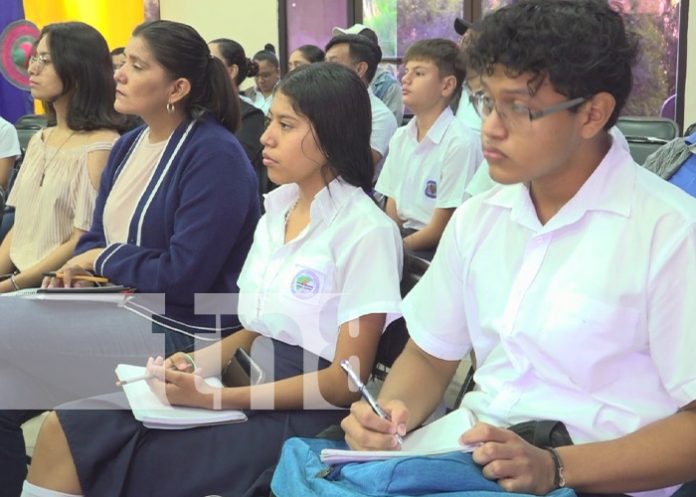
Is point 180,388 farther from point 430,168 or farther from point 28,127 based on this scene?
point 28,127

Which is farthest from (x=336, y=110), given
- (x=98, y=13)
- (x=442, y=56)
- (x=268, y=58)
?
(x=98, y=13)

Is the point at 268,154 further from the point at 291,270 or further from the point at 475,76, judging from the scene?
the point at 475,76

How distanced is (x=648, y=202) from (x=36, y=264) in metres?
1.84

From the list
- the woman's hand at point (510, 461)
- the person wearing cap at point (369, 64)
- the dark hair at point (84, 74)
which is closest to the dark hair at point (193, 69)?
the dark hair at point (84, 74)

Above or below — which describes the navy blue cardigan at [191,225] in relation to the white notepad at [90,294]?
above

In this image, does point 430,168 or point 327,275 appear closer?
point 327,275

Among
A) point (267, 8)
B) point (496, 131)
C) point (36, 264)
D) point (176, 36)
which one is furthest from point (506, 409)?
point (267, 8)

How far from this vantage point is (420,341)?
4.67 ft

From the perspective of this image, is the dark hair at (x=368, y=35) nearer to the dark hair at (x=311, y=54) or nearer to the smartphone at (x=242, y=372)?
the dark hair at (x=311, y=54)

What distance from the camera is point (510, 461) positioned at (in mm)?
1066

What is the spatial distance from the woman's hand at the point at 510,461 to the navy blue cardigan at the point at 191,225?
100 centimetres

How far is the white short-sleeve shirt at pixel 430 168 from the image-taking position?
10.6 feet

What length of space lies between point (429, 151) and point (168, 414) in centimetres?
210

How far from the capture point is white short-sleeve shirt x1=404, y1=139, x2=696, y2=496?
114 centimetres
